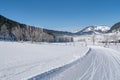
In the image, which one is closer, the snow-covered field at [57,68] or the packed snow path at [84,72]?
the packed snow path at [84,72]

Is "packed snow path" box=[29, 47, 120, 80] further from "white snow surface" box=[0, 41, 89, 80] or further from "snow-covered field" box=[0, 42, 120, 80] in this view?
"white snow surface" box=[0, 41, 89, 80]

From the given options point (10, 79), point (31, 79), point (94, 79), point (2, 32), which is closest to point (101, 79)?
point (94, 79)

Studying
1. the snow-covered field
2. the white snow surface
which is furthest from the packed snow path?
the white snow surface

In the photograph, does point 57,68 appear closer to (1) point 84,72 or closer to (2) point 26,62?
(1) point 84,72

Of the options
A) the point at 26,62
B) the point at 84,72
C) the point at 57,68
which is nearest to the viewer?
the point at 84,72

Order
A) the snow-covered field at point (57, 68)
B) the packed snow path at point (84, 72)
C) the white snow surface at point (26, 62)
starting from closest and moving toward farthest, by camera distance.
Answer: the packed snow path at point (84, 72) < the snow-covered field at point (57, 68) < the white snow surface at point (26, 62)

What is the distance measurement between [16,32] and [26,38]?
37.0ft

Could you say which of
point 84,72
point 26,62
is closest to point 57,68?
point 84,72

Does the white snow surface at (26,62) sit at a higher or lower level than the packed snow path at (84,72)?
higher

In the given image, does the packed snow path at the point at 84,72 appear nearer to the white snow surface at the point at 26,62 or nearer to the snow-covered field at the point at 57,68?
the snow-covered field at the point at 57,68

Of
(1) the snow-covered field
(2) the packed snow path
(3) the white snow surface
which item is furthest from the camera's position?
(3) the white snow surface

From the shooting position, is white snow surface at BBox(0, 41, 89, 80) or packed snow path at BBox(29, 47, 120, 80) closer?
packed snow path at BBox(29, 47, 120, 80)

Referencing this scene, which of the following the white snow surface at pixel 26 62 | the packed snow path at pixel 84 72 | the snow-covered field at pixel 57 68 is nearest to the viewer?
the packed snow path at pixel 84 72

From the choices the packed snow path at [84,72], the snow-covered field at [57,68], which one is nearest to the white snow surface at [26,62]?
the snow-covered field at [57,68]
